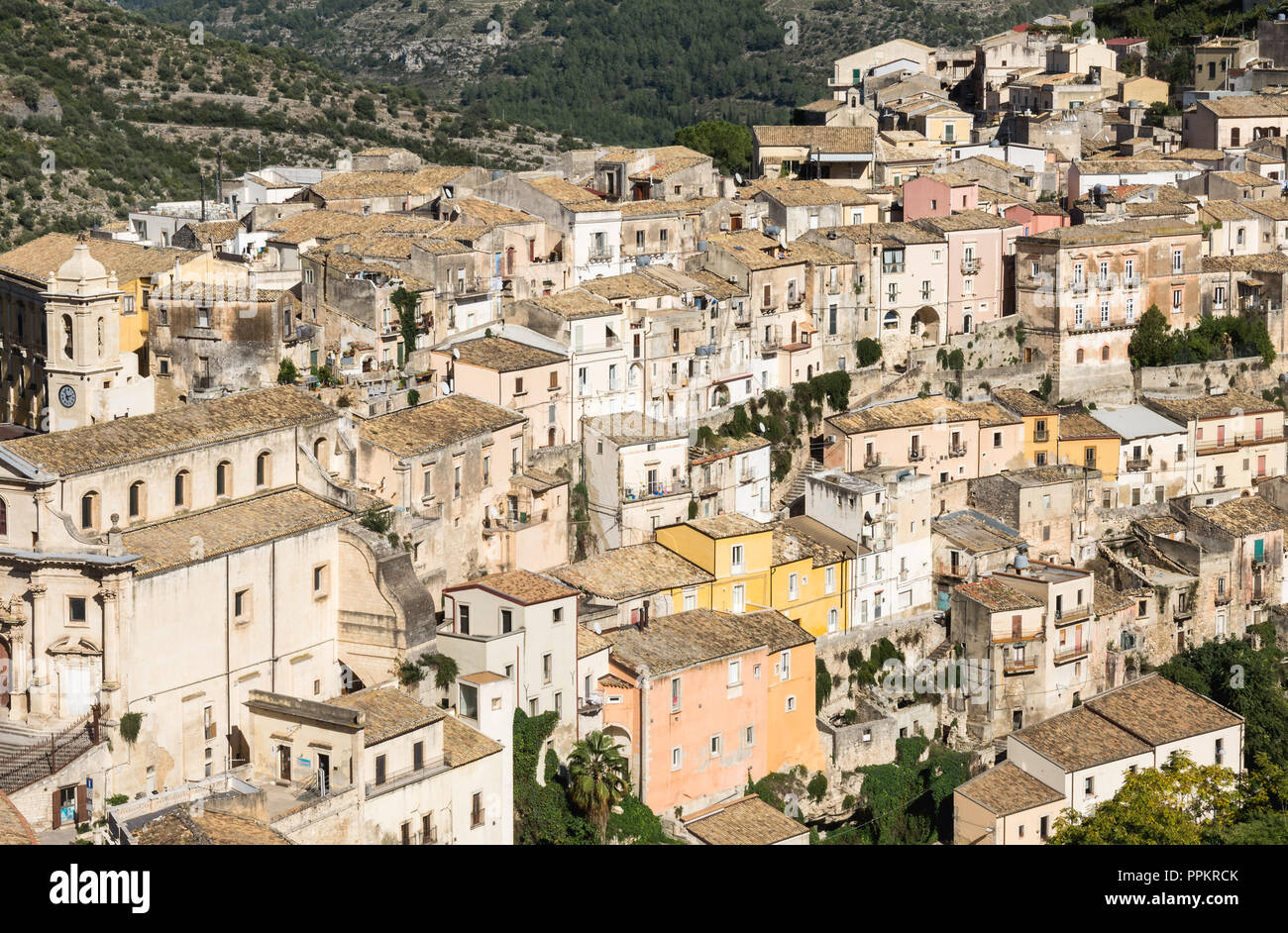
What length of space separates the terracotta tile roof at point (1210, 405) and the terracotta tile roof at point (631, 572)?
61.0ft

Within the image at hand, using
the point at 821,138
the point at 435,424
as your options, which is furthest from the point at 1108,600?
the point at 821,138

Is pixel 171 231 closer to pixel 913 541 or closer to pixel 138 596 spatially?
pixel 913 541

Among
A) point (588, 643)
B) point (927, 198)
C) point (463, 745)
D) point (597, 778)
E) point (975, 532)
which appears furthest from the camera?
point (927, 198)

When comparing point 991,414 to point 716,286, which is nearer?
point 991,414

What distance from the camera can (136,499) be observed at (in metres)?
34.2

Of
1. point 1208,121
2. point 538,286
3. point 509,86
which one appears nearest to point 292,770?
point 538,286

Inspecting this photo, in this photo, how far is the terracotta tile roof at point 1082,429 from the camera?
54.2 m

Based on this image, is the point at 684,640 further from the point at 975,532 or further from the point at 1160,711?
the point at 975,532

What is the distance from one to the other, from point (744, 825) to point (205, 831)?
43.4ft

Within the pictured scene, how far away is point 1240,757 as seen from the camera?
4528 cm

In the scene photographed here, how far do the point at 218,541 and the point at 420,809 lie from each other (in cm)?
541

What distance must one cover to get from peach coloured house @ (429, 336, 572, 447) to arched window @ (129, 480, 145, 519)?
1161 cm

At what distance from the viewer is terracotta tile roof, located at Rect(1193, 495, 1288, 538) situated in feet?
173

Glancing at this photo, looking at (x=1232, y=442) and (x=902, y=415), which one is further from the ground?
(x=902, y=415)
